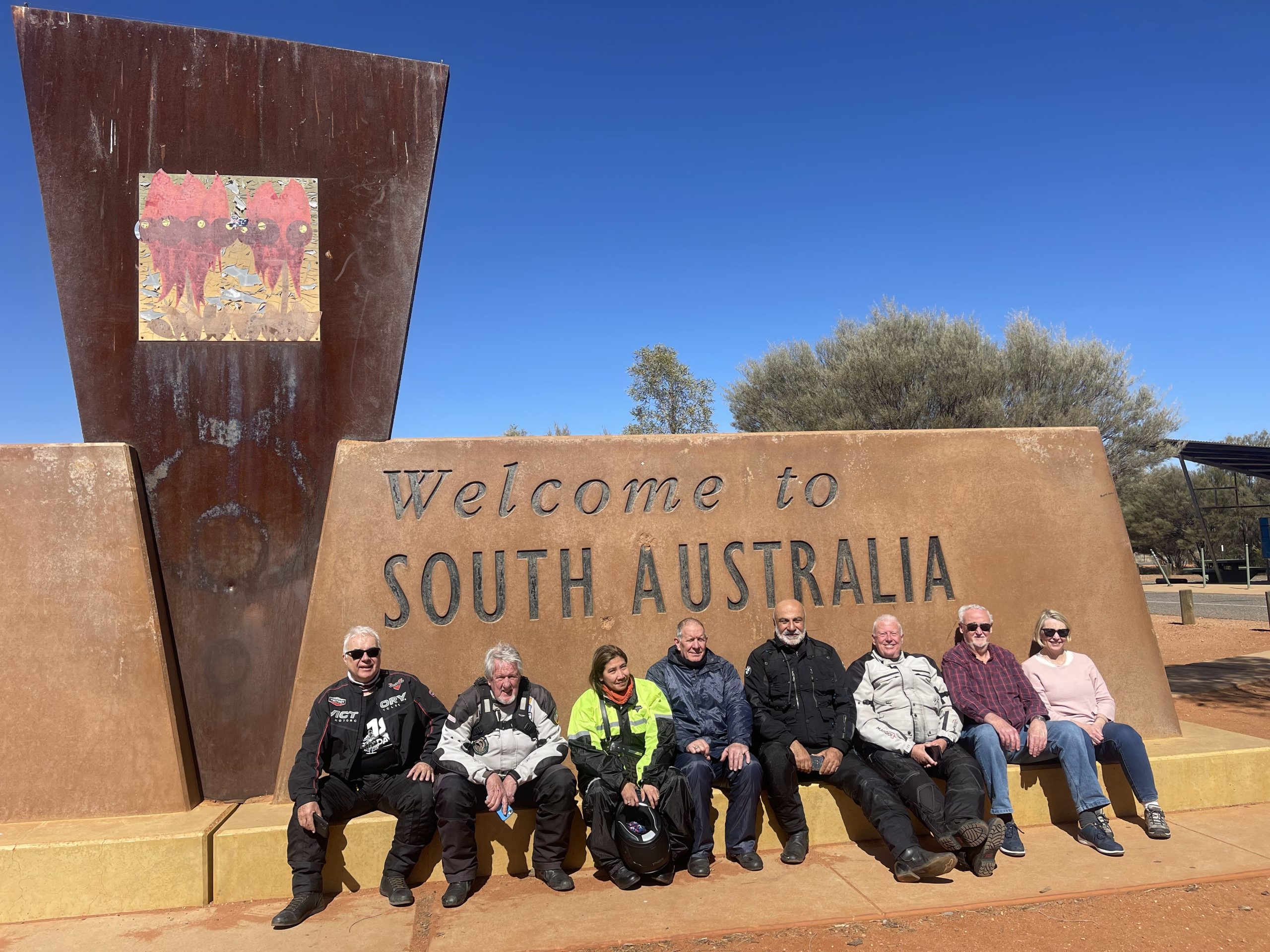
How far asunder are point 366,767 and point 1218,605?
64.2ft

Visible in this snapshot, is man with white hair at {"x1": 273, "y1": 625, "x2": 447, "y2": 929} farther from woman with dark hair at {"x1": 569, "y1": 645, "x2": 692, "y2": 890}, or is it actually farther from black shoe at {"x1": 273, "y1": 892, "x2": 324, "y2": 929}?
woman with dark hair at {"x1": 569, "y1": 645, "x2": 692, "y2": 890}

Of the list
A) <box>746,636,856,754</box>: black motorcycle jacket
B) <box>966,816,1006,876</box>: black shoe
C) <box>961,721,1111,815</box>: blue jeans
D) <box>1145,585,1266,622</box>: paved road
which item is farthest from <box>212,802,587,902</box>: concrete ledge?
<box>1145,585,1266,622</box>: paved road

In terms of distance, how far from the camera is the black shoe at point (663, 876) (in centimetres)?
389

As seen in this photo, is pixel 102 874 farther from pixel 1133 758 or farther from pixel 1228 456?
pixel 1228 456

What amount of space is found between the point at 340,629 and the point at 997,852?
3625 millimetres

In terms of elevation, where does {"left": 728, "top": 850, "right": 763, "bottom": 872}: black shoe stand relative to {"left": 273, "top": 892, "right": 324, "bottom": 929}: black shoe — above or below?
below

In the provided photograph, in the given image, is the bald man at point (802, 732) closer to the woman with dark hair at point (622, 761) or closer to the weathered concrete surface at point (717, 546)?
the woman with dark hair at point (622, 761)

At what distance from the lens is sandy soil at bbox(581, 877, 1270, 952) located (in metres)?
3.21

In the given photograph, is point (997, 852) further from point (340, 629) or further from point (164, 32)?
point (164, 32)

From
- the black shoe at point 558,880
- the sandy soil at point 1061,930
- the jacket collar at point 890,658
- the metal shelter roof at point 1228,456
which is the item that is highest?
the metal shelter roof at point 1228,456

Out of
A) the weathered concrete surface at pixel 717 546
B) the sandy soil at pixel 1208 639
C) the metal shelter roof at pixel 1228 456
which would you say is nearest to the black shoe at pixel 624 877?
the weathered concrete surface at pixel 717 546

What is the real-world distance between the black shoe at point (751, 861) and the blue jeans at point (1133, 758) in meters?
1.90

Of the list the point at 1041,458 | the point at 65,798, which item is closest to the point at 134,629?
the point at 65,798

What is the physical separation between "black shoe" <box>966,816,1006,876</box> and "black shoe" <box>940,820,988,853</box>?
0.03 meters
